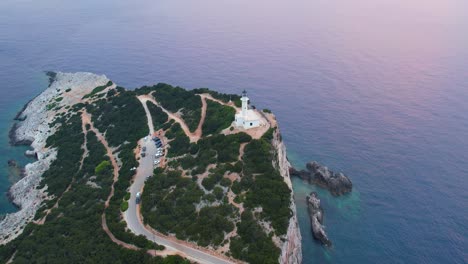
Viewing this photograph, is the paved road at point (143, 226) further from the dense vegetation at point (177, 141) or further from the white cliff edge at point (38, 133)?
the white cliff edge at point (38, 133)

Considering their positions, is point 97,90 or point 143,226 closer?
point 143,226

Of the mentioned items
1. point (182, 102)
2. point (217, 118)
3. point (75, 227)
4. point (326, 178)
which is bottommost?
point (75, 227)

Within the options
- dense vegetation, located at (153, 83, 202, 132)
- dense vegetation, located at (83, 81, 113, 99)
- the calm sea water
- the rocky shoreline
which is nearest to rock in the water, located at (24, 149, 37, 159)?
the calm sea water

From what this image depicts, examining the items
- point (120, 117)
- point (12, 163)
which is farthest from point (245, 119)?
point (12, 163)

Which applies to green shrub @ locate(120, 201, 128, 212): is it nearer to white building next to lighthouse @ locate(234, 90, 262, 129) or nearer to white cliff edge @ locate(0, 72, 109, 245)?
white cliff edge @ locate(0, 72, 109, 245)

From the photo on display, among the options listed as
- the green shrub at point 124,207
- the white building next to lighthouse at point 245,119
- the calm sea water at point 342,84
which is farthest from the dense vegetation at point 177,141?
the calm sea water at point 342,84

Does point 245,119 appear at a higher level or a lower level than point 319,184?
higher

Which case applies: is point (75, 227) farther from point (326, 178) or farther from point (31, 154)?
point (326, 178)
